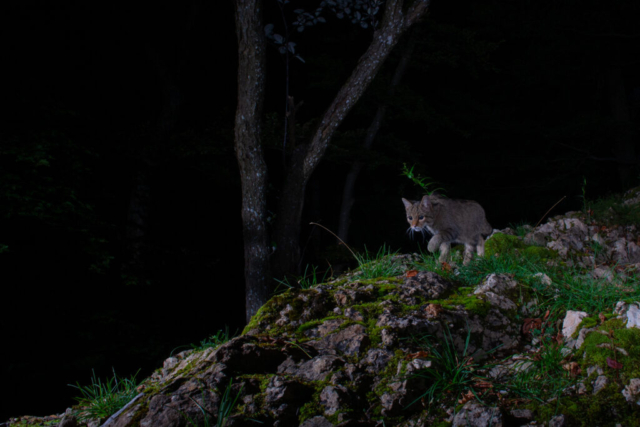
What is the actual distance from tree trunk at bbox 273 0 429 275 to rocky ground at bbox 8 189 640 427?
3.74 meters

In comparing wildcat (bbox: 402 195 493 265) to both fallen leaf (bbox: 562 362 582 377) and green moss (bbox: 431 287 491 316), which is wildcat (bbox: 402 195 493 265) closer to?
green moss (bbox: 431 287 491 316)

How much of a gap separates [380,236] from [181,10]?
9.69m

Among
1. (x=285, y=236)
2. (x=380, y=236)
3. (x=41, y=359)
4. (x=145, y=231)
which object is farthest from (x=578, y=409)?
(x=380, y=236)

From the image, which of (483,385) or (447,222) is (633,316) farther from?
(447,222)

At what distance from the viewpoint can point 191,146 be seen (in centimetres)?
918

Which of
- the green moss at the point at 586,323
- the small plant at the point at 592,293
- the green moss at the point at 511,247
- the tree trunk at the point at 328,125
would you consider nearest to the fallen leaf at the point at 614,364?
the green moss at the point at 586,323

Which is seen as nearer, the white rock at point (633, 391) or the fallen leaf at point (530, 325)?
the white rock at point (633, 391)

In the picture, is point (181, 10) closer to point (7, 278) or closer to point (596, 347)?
point (7, 278)

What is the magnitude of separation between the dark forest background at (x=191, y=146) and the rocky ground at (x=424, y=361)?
3.61 metres

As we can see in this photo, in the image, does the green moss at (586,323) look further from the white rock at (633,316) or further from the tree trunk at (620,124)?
the tree trunk at (620,124)

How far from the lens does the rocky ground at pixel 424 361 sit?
1851mm

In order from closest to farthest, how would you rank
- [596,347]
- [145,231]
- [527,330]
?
[596,347]
[527,330]
[145,231]

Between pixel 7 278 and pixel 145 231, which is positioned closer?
pixel 7 278

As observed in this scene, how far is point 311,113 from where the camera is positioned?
45.7 ft
